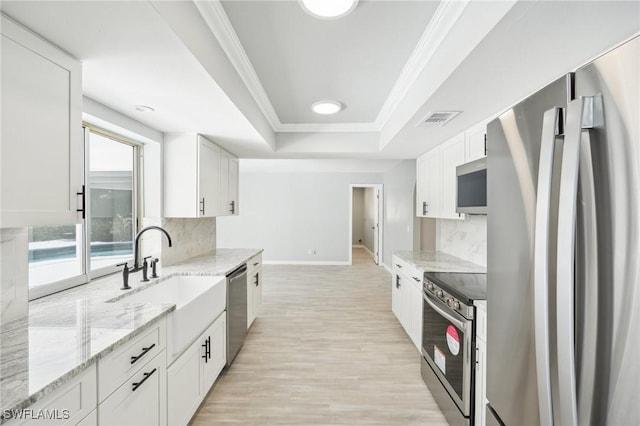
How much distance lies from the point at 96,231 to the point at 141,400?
5.07 ft

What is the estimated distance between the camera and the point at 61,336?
3.88 ft

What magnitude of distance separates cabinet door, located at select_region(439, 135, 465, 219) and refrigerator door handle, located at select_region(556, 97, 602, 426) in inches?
84.8

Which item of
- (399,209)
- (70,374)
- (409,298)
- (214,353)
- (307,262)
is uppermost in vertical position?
(399,209)

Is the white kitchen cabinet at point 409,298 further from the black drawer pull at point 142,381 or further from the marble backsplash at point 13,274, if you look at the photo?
the marble backsplash at point 13,274

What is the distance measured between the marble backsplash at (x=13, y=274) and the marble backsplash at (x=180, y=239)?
1.27 m

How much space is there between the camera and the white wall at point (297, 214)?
24.3 ft

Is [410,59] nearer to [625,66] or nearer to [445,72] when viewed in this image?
[445,72]

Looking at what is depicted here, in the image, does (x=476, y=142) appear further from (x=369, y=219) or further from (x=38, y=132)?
(x=369, y=219)

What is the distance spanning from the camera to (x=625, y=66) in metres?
0.57

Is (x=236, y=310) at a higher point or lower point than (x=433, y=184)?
lower

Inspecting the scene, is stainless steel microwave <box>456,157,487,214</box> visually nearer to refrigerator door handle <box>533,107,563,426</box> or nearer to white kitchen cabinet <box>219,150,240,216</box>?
refrigerator door handle <box>533,107,563,426</box>

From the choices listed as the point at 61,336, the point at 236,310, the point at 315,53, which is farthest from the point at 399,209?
the point at 61,336

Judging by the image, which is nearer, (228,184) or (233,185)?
(228,184)

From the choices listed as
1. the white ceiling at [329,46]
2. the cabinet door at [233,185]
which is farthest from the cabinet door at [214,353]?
the white ceiling at [329,46]
